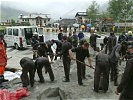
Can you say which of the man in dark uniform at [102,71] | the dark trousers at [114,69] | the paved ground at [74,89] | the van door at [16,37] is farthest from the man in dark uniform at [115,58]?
the van door at [16,37]

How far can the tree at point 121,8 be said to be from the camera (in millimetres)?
57688

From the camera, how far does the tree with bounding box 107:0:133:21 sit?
57.7m

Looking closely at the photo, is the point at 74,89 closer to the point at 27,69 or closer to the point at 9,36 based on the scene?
the point at 27,69

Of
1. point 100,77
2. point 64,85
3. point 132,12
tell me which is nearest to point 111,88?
point 100,77

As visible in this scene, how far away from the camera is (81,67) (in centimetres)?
1066

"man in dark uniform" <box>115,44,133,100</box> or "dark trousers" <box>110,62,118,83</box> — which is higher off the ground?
"man in dark uniform" <box>115,44,133,100</box>

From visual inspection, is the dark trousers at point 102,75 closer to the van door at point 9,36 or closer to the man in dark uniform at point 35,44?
the man in dark uniform at point 35,44

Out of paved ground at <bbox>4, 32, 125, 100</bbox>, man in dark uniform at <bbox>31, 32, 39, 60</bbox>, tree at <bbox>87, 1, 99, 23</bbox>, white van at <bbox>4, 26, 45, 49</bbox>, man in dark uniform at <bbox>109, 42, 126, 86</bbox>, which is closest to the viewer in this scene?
paved ground at <bbox>4, 32, 125, 100</bbox>

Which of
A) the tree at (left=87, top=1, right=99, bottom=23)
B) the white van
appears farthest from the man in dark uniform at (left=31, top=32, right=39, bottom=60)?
the tree at (left=87, top=1, right=99, bottom=23)

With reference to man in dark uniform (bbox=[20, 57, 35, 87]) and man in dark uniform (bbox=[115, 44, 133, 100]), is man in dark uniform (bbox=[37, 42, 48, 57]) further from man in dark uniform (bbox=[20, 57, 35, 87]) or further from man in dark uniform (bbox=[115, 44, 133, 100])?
man in dark uniform (bbox=[115, 44, 133, 100])

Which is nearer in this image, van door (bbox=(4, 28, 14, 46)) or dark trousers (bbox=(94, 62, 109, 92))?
dark trousers (bbox=(94, 62, 109, 92))

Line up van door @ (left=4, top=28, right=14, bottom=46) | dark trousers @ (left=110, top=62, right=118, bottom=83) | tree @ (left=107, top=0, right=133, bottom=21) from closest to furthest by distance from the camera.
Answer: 1. dark trousers @ (left=110, top=62, right=118, bottom=83)
2. van door @ (left=4, top=28, right=14, bottom=46)
3. tree @ (left=107, top=0, right=133, bottom=21)

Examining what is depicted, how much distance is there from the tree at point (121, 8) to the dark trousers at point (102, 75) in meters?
49.4

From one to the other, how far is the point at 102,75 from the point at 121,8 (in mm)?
50035
